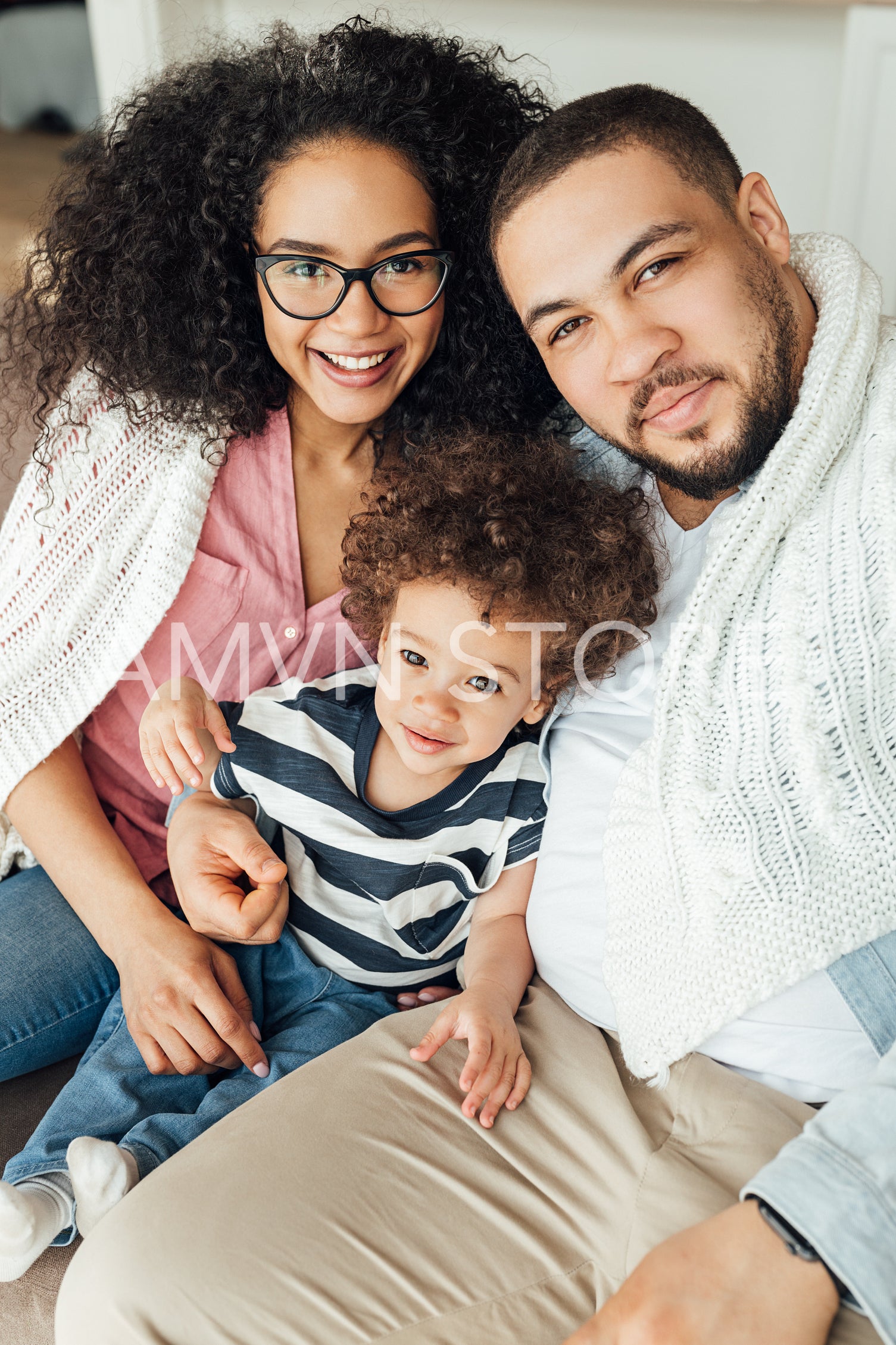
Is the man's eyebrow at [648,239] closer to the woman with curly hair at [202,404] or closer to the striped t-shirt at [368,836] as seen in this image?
the woman with curly hair at [202,404]

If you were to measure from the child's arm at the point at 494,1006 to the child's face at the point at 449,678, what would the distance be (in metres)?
0.19

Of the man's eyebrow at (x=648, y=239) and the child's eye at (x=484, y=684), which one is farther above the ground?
the man's eyebrow at (x=648, y=239)

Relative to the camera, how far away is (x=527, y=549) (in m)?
1.36

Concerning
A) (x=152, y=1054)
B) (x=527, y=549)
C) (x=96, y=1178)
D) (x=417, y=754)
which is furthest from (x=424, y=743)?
(x=96, y=1178)

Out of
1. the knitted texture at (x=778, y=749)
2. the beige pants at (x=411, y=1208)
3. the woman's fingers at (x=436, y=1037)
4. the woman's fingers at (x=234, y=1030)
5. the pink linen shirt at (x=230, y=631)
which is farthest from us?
the pink linen shirt at (x=230, y=631)

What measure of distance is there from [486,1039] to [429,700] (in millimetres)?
388

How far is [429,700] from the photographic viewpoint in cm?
132

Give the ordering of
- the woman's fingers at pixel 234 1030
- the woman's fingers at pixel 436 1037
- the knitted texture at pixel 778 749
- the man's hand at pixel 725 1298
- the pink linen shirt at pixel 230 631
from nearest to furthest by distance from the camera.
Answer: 1. the man's hand at pixel 725 1298
2. the knitted texture at pixel 778 749
3. the woman's fingers at pixel 436 1037
4. the woman's fingers at pixel 234 1030
5. the pink linen shirt at pixel 230 631

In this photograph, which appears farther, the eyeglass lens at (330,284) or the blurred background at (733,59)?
the blurred background at (733,59)

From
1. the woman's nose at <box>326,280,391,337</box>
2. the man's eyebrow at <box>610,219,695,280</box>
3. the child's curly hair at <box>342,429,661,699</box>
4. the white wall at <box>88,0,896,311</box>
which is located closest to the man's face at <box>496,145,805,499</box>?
the man's eyebrow at <box>610,219,695,280</box>

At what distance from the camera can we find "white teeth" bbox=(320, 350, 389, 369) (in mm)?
1456

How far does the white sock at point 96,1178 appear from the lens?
1120 mm

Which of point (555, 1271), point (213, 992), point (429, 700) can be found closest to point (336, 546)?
point (429, 700)

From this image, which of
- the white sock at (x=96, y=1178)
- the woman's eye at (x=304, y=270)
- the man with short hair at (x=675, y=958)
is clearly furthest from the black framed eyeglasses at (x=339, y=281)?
the white sock at (x=96, y=1178)
